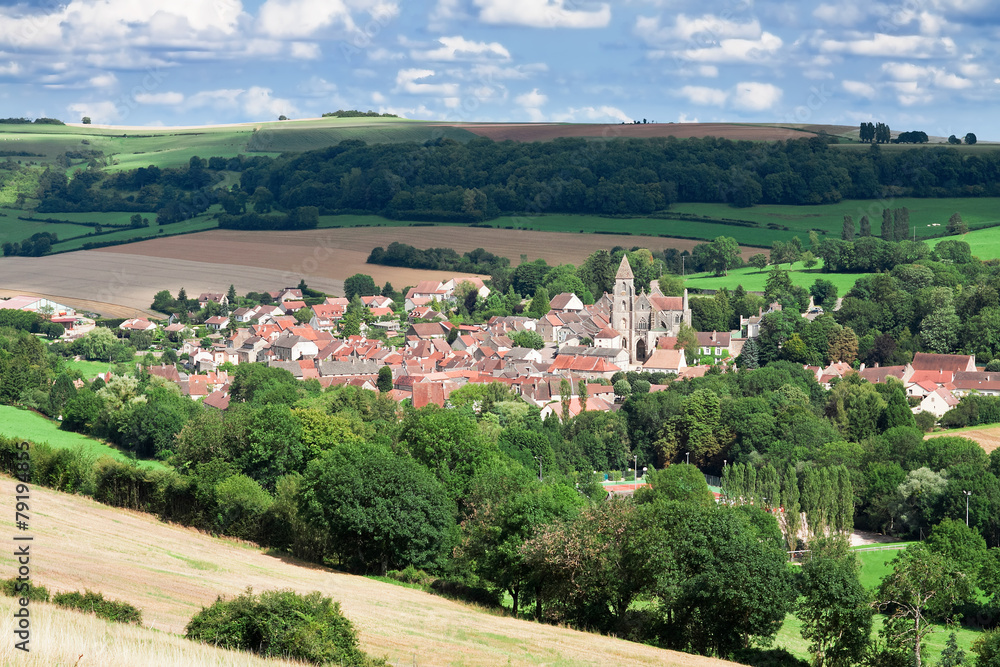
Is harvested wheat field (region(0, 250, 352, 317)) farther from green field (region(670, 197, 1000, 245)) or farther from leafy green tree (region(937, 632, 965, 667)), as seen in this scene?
leafy green tree (region(937, 632, 965, 667))

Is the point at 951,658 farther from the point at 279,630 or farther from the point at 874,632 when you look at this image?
the point at 279,630

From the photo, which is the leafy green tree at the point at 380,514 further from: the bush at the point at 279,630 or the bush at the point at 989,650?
the bush at the point at 989,650

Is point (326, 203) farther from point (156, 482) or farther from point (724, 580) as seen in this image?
point (724, 580)

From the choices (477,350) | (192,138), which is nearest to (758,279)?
(477,350)

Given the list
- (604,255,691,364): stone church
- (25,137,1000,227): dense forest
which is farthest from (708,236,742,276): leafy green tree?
(25,137,1000,227): dense forest

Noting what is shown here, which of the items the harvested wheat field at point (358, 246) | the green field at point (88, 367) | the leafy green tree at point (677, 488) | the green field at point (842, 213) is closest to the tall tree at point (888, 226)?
the green field at point (842, 213)

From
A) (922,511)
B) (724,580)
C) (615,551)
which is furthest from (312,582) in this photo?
(922,511)
